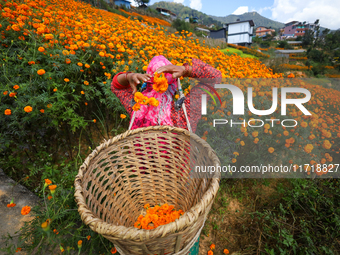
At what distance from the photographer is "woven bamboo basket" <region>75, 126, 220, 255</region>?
0.61 meters

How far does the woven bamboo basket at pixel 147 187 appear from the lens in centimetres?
61

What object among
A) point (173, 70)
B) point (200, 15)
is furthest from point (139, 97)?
point (200, 15)

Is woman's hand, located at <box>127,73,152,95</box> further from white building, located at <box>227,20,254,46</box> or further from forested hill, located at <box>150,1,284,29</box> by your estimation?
forested hill, located at <box>150,1,284,29</box>

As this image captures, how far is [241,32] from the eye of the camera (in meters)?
26.5

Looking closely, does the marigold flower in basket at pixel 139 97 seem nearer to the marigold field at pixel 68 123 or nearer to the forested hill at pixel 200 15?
the marigold field at pixel 68 123

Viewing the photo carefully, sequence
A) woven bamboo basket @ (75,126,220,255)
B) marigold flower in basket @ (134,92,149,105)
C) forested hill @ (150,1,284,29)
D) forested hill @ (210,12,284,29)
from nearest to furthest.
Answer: woven bamboo basket @ (75,126,220,255) → marigold flower in basket @ (134,92,149,105) → forested hill @ (150,1,284,29) → forested hill @ (210,12,284,29)

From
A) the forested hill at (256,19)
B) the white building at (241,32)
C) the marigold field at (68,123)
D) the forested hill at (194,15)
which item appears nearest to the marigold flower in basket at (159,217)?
the marigold field at (68,123)

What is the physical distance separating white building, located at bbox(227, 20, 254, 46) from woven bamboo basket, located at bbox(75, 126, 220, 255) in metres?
29.9

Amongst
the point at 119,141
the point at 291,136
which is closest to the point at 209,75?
the point at 119,141

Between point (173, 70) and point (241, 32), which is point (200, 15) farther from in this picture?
point (173, 70)

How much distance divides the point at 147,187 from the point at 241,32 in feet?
104

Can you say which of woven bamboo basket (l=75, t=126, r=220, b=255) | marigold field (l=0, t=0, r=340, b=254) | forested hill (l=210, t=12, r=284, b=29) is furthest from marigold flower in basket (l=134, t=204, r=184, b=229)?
forested hill (l=210, t=12, r=284, b=29)

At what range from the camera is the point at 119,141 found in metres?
1.10

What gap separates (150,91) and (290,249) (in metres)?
1.51
